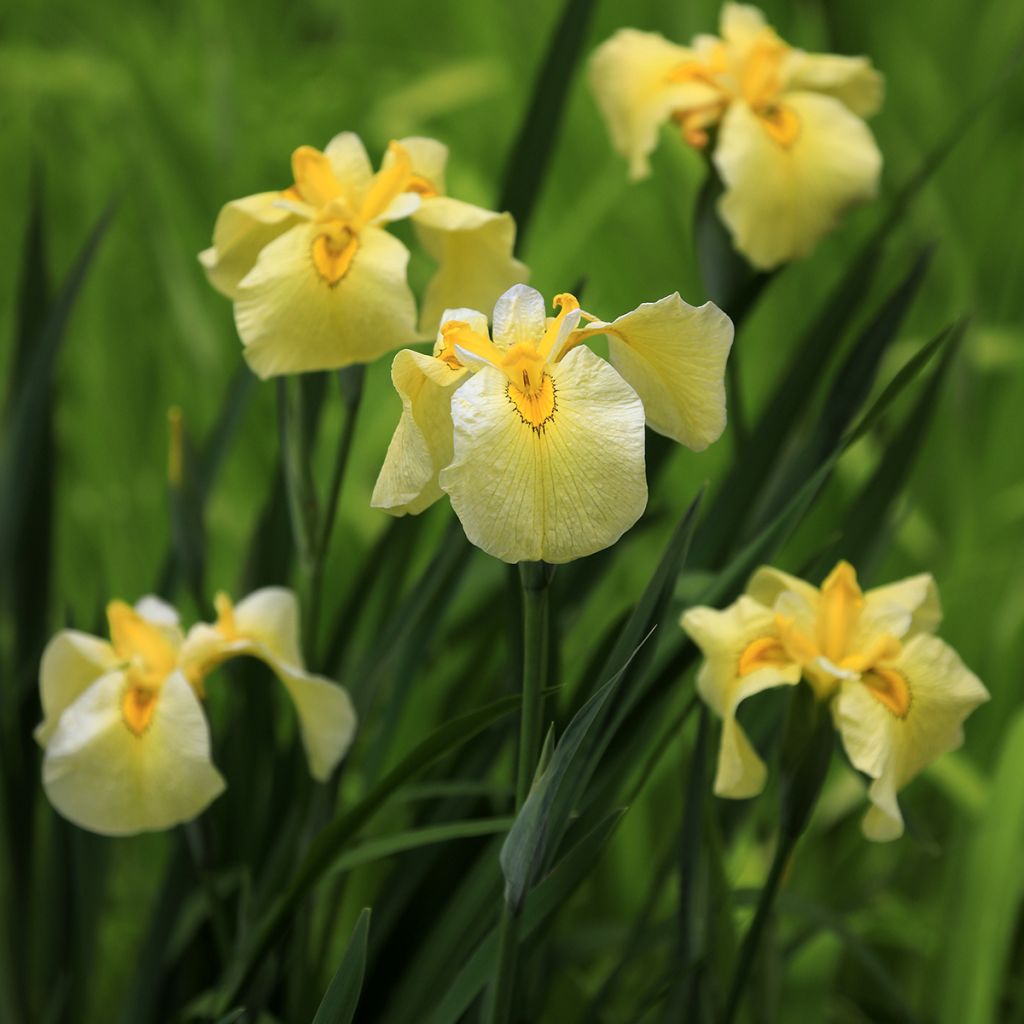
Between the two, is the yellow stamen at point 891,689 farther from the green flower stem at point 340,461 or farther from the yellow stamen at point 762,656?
the green flower stem at point 340,461

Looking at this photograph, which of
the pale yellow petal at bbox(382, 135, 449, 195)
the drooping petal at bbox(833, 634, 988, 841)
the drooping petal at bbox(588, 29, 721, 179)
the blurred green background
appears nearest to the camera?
the drooping petal at bbox(833, 634, 988, 841)

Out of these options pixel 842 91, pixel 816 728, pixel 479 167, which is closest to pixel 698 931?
pixel 816 728

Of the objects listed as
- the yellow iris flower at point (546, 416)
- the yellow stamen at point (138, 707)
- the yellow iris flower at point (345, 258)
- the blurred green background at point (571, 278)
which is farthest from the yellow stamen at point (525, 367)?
the blurred green background at point (571, 278)

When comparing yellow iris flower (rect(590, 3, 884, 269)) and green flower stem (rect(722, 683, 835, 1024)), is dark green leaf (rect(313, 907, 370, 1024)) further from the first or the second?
yellow iris flower (rect(590, 3, 884, 269))

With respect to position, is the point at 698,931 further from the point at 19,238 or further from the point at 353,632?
the point at 19,238

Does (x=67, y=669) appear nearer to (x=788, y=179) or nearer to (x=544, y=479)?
(x=544, y=479)

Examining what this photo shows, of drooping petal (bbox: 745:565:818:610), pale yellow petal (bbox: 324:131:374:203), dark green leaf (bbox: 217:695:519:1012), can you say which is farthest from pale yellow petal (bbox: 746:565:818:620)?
pale yellow petal (bbox: 324:131:374:203)
